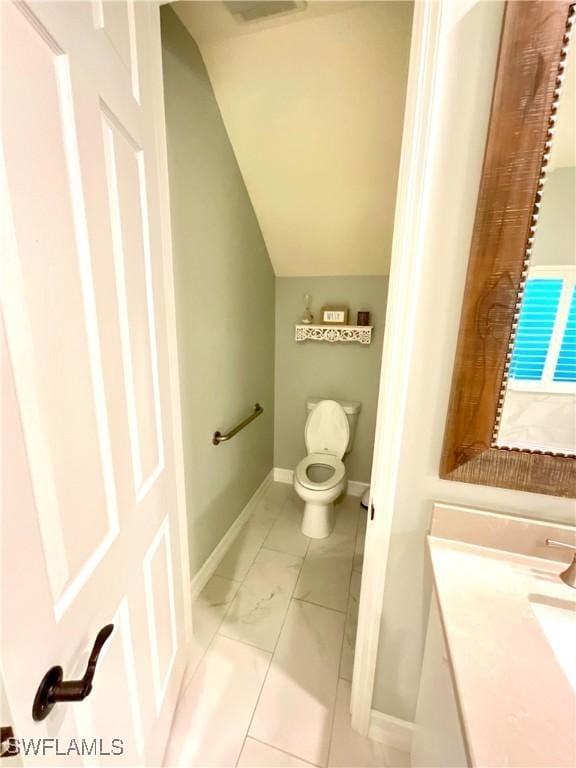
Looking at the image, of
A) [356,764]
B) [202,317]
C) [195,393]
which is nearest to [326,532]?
[356,764]

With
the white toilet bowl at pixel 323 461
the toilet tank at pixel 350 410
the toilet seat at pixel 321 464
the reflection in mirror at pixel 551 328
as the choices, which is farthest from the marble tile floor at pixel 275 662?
the reflection in mirror at pixel 551 328

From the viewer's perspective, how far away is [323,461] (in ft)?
7.43

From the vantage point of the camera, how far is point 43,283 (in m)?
0.45

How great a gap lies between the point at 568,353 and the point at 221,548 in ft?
6.27

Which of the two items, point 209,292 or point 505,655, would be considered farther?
point 209,292

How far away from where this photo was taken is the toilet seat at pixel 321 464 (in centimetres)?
197

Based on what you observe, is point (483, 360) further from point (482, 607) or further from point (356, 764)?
point (356, 764)

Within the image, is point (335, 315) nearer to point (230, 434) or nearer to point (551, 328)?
point (230, 434)

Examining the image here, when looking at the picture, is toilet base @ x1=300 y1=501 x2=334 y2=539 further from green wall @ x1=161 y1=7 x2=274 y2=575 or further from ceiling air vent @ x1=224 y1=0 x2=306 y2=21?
ceiling air vent @ x1=224 y1=0 x2=306 y2=21

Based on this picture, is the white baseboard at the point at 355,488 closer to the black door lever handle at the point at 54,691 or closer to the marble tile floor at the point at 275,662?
the marble tile floor at the point at 275,662

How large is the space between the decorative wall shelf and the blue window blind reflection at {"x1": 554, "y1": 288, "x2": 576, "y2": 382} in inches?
58.3

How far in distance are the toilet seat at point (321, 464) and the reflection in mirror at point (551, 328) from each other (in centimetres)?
132

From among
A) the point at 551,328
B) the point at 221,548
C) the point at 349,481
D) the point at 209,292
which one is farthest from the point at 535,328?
the point at 349,481

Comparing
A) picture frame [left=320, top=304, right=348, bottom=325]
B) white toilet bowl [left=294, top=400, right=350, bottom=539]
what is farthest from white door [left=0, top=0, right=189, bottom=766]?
picture frame [left=320, top=304, right=348, bottom=325]
